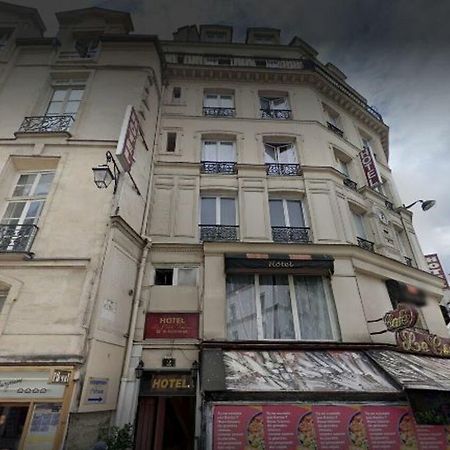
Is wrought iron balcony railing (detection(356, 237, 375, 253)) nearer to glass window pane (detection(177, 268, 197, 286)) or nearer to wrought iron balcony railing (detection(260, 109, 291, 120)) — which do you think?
glass window pane (detection(177, 268, 197, 286))

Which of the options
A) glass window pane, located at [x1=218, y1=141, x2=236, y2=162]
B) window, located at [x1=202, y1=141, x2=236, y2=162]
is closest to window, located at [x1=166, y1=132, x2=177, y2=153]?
window, located at [x1=202, y1=141, x2=236, y2=162]

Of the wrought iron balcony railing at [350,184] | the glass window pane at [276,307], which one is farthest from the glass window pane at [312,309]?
the wrought iron balcony railing at [350,184]

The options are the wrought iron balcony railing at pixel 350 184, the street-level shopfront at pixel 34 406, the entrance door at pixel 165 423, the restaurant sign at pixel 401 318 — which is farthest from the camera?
the wrought iron balcony railing at pixel 350 184

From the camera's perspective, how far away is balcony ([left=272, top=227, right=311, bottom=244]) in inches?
341

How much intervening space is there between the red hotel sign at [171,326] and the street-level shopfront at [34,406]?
214 cm

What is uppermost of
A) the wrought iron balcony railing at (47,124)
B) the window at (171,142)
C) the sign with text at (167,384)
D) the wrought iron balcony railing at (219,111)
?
the wrought iron balcony railing at (219,111)

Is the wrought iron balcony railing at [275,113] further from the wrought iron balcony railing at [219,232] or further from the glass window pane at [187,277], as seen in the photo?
the glass window pane at [187,277]

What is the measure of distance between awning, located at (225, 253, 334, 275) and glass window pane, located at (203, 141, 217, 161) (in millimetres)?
4280

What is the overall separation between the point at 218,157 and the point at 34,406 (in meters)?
8.44

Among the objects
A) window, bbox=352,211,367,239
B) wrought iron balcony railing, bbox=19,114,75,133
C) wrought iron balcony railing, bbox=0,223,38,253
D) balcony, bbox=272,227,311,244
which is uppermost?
wrought iron balcony railing, bbox=19,114,75,133

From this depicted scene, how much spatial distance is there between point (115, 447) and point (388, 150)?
15.9m

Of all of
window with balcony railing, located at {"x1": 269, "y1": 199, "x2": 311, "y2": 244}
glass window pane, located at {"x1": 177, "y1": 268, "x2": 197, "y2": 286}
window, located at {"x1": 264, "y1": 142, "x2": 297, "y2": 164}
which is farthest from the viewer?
window, located at {"x1": 264, "y1": 142, "x2": 297, "y2": 164}

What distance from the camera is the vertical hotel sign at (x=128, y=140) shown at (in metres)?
7.57

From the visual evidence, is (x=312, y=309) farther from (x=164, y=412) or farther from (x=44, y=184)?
(x=44, y=184)
